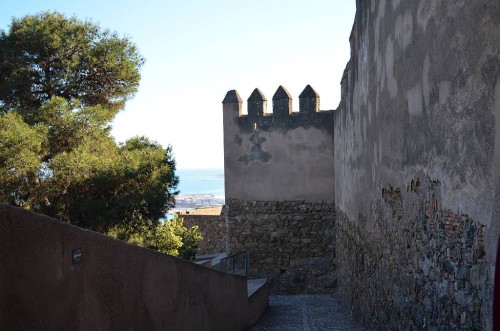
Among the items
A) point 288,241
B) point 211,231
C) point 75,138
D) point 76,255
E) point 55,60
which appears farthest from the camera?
point 211,231

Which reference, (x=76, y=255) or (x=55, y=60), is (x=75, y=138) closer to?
(x=55, y=60)

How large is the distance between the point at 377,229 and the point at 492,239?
3.66 metres

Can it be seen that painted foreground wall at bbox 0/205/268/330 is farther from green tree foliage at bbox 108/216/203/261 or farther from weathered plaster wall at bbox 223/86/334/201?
weathered plaster wall at bbox 223/86/334/201

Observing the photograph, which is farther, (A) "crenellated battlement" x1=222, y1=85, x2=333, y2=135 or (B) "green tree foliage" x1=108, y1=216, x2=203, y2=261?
(A) "crenellated battlement" x1=222, y1=85, x2=333, y2=135

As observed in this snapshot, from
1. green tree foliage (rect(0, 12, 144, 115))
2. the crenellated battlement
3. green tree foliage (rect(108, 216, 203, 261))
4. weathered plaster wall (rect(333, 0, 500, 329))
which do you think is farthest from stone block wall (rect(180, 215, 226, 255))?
weathered plaster wall (rect(333, 0, 500, 329))

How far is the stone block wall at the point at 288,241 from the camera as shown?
13.2 metres

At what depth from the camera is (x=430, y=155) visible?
3719 millimetres

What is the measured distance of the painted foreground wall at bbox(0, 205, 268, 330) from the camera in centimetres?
229

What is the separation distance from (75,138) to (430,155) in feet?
26.9

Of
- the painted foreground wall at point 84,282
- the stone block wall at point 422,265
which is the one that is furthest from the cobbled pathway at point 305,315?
the painted foreground wall at point 84,282

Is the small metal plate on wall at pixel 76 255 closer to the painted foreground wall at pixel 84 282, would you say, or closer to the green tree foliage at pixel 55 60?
the painted foreground wall at pixel 84 282

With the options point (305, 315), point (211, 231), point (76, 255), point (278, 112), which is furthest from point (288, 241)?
point (76, 255)

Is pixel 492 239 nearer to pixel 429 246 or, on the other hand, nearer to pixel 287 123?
pixel 429 246

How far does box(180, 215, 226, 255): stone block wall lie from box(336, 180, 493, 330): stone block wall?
44.4ft
